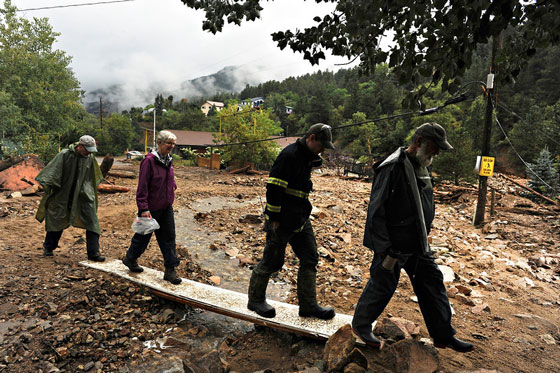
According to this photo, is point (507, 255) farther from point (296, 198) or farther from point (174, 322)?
point (174, 322)

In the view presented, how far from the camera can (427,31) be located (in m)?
2.20

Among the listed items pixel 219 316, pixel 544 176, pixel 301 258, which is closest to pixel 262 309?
pixel 301 258

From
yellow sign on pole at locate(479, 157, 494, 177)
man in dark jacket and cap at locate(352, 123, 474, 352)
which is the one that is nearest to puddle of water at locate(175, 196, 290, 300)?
man in dark jacket and cap at locate(352, 123, 474, 352)

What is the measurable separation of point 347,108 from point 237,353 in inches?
2164

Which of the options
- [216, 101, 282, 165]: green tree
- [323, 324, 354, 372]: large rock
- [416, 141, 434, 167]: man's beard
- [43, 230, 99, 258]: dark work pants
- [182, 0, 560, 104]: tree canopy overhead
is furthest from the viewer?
[216, 101, 282, 165]: green tree

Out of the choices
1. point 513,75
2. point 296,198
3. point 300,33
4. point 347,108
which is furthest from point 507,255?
point 347,108

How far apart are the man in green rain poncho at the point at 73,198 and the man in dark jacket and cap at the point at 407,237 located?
12.4 feet

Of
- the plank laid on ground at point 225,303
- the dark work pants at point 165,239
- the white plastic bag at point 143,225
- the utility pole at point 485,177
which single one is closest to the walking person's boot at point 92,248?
the plank laid on ground at point 225,303

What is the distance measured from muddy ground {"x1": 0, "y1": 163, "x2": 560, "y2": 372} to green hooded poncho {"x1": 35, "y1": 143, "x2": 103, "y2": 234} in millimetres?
591

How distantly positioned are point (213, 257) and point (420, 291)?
4.07 metres

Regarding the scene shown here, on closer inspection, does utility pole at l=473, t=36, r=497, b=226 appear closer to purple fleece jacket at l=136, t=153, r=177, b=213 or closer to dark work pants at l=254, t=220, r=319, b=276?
dark work pants at l=254, t=220, r=319, b=276

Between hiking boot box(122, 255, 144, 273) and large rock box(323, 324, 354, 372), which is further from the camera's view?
hiking boot box(122, 255, 144, 273)

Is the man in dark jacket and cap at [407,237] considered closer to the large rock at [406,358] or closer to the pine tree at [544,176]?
the large rock at [406,358]

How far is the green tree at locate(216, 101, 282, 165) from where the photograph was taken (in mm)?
23062
